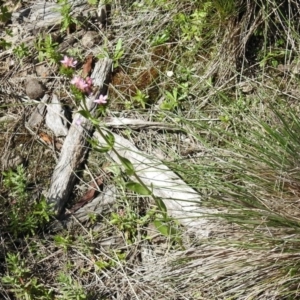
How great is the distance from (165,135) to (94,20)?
0.87m

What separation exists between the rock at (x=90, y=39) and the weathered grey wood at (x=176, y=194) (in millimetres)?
746

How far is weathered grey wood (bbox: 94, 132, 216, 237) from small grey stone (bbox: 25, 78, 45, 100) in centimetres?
63

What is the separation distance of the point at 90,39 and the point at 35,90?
0.41 m

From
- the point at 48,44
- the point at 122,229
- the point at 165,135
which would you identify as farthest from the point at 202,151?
the point at 48,44

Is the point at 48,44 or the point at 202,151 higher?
the point at 48,44

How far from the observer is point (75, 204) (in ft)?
10.4

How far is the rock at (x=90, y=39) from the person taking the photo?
3.57 m

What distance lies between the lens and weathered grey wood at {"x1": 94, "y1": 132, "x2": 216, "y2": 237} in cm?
268

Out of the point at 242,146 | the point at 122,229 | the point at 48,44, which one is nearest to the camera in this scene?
the point at 242,146

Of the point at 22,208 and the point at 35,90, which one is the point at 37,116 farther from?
the point at 22,208

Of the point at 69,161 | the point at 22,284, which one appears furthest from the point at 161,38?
the point at 22,284

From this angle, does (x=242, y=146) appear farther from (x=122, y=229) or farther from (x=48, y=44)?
(x=48, y=44)

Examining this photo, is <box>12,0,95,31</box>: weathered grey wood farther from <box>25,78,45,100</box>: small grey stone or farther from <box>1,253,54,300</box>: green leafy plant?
<box>1,253,54,300</box>: green leafy plant

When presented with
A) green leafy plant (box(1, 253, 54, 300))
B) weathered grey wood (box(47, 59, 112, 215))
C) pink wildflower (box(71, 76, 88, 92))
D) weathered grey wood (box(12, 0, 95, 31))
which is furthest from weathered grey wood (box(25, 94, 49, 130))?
pink wildflower (box(71, 76, 88, 92))
